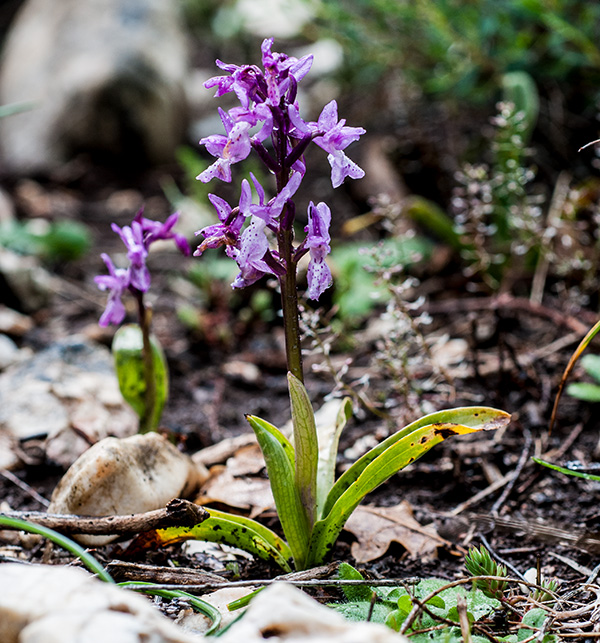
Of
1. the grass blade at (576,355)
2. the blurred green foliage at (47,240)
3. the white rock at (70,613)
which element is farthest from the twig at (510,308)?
the blurred green foliage at (47,240)

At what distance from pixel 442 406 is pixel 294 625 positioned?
1.64 metres

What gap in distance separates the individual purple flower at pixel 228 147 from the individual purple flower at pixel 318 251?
21 centimetres

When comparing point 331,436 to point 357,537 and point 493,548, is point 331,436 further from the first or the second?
point 493,548

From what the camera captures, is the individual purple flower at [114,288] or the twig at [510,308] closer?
the individual purple flower at [114,288]

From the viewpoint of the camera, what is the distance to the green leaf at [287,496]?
1.65 meters

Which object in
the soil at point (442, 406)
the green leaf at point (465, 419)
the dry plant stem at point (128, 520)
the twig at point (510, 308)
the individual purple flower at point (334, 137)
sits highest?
the individual purple flower at point (334, 137)

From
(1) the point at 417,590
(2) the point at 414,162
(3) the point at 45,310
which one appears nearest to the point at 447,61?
(2) the point at 414,162

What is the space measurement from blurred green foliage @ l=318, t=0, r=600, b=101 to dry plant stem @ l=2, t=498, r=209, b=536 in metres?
3.00

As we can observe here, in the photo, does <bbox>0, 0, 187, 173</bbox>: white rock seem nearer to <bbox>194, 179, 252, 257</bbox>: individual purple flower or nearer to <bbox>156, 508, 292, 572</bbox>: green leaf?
<bbox>194, 179, 252, 257</bbox>: individual purple flower

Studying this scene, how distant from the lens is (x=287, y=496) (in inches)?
66.4

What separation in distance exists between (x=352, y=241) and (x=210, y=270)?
44.0 inches

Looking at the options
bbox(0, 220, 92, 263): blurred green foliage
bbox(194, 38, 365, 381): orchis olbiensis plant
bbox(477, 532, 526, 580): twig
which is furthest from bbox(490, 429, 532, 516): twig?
bbox(0, 220, 92, 263): blurred green foliage

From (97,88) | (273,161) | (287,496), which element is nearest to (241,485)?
(287,496)

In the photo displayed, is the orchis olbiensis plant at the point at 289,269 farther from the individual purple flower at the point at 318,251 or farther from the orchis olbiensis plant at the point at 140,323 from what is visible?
the orchis olbiensis plant at the point at 140,323
